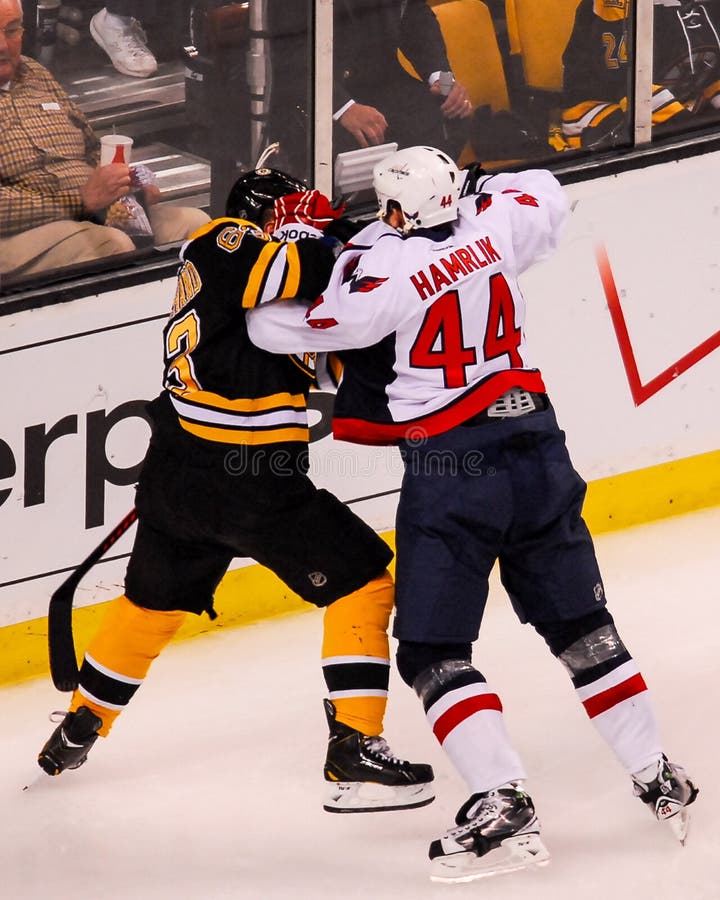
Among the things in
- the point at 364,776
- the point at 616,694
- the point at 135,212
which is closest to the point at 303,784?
the point at 364,776

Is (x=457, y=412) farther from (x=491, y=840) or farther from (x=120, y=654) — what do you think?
(x=120, y=654)

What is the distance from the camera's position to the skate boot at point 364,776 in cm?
298

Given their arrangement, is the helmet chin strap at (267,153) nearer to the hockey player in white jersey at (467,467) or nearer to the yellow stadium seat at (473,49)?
the yellow stadium seat at (473,49)

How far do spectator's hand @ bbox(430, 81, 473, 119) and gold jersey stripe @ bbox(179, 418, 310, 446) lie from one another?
1446 mm

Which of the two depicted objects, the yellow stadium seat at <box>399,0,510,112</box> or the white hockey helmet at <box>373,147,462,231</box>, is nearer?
the white hockey helmet at <box>373,147,462,231</box>

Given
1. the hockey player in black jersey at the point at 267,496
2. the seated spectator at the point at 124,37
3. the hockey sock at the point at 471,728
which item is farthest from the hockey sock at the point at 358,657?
the seated spectator at the point at 124,37

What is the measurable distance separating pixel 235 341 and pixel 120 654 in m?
0.67

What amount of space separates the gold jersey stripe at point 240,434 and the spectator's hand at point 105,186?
950 mm

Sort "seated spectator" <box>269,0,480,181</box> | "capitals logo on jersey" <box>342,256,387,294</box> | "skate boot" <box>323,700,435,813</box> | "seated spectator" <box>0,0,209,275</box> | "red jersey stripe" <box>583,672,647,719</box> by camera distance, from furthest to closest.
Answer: "seated spectator" <box>269,0,480,181</box>, "seated spectator" <box>0,0,209,275</box>, "skate boot" <box>323,700,435,813</box>, "red jersey stripe" <box>583,672,647,719</box>, "capitals logo on jersey" <box>342,256,387,294</box>

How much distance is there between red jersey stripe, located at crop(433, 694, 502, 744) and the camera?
2781 mm

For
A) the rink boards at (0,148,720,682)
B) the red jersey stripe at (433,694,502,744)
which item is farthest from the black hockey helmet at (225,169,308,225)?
the red jersey stripe at (433,694,502,744)

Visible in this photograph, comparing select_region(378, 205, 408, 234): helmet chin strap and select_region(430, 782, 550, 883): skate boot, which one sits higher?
select_region(378, 205, 408, 234): helmet chin strap

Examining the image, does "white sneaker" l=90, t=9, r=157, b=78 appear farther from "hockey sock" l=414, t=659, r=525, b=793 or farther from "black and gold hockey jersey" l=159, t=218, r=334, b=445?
"hockey sock" l=414, t=659, r=525, b=793

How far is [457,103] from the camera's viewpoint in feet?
13.6
